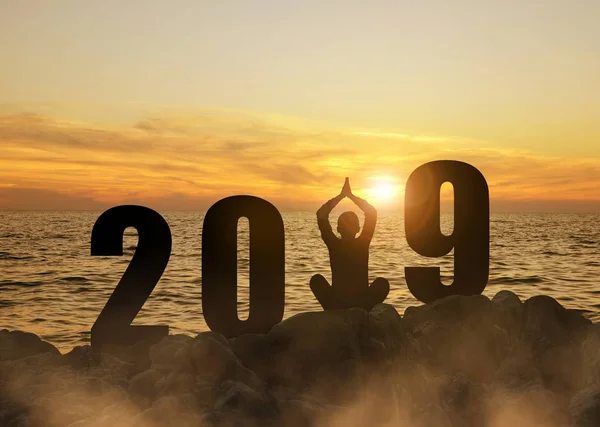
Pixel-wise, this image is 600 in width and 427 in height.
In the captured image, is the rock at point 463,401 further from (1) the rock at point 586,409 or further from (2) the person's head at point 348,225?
(2) the person's head at point 348,225

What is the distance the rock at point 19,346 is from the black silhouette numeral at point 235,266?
1.93 meters

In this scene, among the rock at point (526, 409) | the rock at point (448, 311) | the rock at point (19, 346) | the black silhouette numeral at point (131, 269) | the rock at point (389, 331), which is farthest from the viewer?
the black silhouette numeral at point (131, 269)

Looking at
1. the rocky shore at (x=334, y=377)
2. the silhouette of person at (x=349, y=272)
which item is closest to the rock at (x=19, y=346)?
the rocky shore at (x=334, y=377)

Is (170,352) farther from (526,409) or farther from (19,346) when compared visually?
(526,409)

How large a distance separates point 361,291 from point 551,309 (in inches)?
88.6

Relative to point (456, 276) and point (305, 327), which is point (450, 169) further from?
point (305, 327)

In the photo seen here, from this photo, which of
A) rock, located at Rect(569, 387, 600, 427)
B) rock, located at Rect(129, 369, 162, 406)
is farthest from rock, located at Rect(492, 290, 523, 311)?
rock, located at Rect(129, 369, 162, 406)

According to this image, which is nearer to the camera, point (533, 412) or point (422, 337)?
point (533, 412)

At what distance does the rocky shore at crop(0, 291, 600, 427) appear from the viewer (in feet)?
20.2

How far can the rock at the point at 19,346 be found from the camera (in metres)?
7.75

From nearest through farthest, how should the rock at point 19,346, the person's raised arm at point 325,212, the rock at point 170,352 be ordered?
the rock at point 170,352
the rock at point 19,346
the person's raised arm at point 325,212

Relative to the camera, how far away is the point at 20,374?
697 cm

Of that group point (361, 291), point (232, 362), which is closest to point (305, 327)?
point (232, 362)

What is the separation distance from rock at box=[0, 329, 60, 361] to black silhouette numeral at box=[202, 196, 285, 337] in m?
1.93
